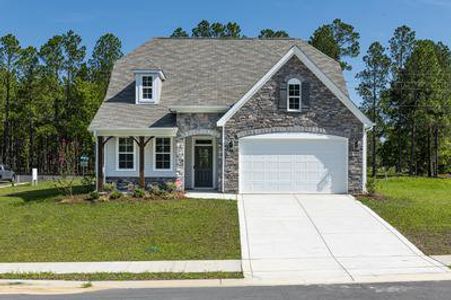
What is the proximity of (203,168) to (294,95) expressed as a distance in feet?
17.8

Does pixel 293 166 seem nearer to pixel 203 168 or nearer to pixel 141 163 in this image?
pixel 203 168

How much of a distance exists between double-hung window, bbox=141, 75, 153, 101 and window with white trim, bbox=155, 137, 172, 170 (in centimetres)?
250

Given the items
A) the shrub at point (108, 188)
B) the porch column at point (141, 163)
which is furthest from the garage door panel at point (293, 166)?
the shrub at point (108, 188)

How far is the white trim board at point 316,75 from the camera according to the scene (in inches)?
929

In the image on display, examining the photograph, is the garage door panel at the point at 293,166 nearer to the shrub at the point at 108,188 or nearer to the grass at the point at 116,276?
the shrub at the point at 108,188

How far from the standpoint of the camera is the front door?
25734mm

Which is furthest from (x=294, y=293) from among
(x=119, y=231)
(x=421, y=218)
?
(x=421, y=218)

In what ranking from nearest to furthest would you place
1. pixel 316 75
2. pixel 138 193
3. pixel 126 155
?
pixel 138 193
pixel 316 75
pixel 126 155

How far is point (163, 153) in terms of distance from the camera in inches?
981

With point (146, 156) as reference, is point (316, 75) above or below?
above

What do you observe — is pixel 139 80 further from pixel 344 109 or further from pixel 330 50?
pixel 330 50

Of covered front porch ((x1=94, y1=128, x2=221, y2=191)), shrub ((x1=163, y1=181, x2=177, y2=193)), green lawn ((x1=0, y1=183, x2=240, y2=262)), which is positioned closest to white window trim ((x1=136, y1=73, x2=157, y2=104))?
covered front porch ((x1=94, y1=128, x2=221, y2=191))

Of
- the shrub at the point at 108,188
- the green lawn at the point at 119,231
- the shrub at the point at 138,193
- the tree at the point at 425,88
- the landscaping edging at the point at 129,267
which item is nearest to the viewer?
the landscaping edging at the point at 129,267

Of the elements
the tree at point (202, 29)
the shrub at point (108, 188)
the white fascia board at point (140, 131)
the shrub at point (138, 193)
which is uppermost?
the tree at point (202, 29)
